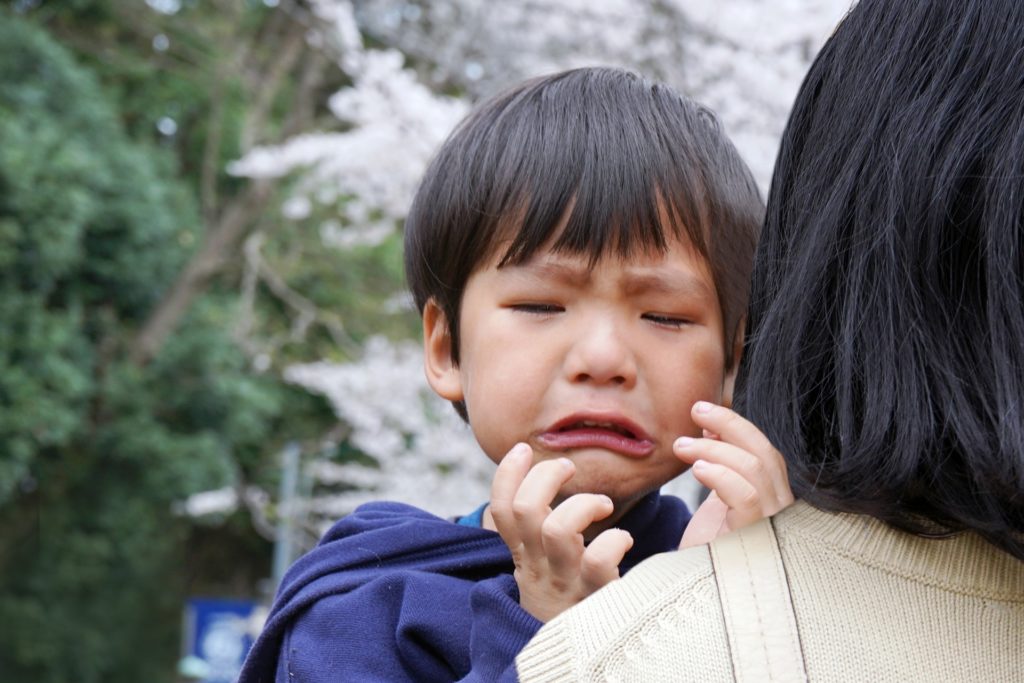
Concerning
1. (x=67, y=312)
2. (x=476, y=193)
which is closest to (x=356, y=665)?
(x=476, y=193)

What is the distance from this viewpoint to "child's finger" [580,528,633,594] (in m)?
1.16

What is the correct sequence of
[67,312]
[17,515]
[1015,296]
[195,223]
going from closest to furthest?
[1015,296] < [67,312] < [195,223] < [17,515]

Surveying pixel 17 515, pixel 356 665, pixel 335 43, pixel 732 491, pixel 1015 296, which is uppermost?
pixel 335 43

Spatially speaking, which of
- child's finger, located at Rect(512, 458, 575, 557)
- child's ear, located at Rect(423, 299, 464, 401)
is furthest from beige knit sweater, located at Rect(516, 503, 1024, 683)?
child's ear, located at Rect(423, 299, 464, 401)

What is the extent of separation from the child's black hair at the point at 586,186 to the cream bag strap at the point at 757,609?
560 mm

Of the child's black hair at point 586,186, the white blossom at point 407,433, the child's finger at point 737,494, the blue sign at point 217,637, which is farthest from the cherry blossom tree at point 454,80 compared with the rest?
the blue sign at point 217,637

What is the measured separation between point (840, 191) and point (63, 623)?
50.1 feet

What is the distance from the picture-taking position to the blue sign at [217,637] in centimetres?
930

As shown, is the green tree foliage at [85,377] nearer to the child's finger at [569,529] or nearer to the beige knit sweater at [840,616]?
the child's finger at [569,529]

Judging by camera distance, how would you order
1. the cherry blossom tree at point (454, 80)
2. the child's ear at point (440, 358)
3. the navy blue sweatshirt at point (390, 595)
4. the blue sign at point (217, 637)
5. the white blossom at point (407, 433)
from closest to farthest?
the navy blue sweatshirt at point (390, 595) → the child's ear at point (440, 358) → the cherry blossom tree at point (454, 80) → the white blossom at point (407, 433) → the blue sign at point (217, 637)

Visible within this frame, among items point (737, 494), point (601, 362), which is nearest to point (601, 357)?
point (601, 362)

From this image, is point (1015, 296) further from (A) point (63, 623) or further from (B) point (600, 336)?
(A) point (63, 623)

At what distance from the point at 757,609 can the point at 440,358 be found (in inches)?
32.9

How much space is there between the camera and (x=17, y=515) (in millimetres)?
13984
